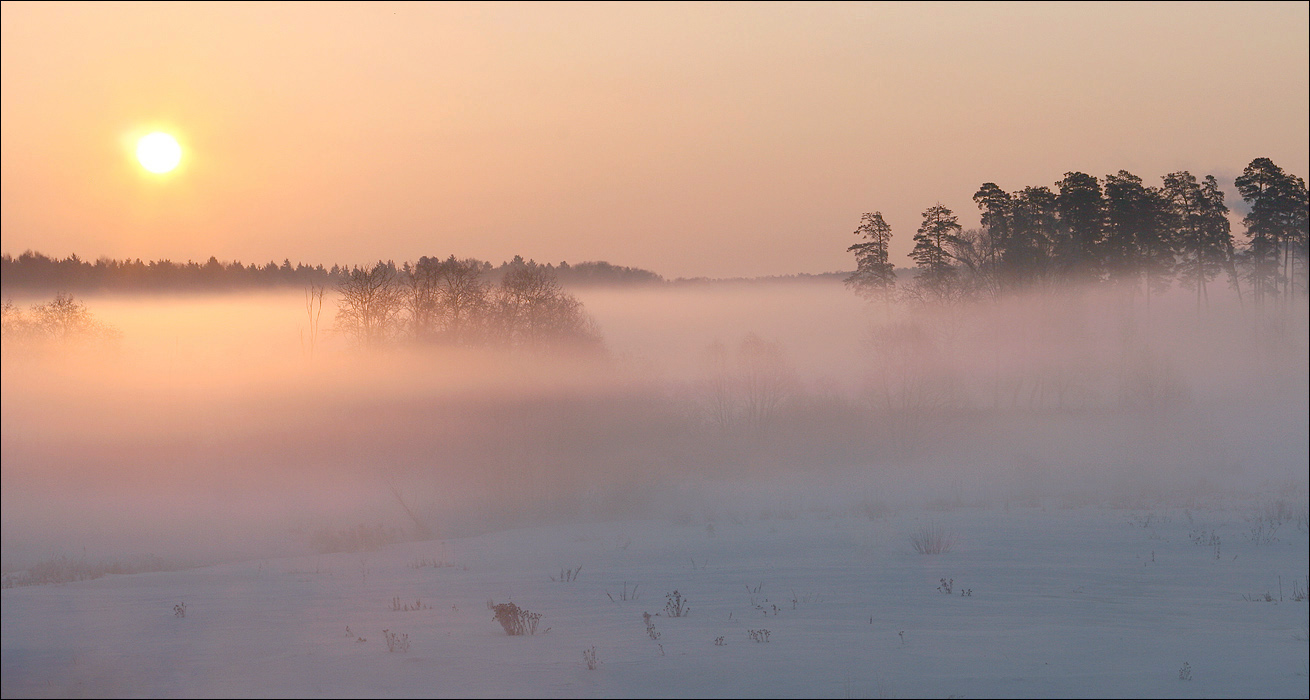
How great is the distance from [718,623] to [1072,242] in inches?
2197

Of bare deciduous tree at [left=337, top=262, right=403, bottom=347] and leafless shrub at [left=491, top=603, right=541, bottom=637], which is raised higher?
bare deciduous tree at [left=337, top=262, right=403, bottom=347]

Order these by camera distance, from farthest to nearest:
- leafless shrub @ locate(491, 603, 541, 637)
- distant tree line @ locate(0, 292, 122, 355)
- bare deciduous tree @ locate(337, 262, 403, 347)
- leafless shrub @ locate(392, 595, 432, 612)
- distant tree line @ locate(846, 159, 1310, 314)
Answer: distant tree line @ locate(846, 159, 1310, 314), bare deciduous tree @ locate(337, 262, 403, 347), distant tree line @ locate(0, 292, 122, 355), leafless shrub @ locate(392, 595, 432, 612), leafless shrub @ locate(491, 603, 541, 637)

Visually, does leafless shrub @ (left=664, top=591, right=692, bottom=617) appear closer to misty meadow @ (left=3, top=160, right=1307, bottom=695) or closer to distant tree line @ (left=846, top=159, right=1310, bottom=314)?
misty meadow @ (left=3, top=160, right=1307, bottom=695)

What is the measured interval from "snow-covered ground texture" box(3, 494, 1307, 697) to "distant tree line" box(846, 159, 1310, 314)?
128ft

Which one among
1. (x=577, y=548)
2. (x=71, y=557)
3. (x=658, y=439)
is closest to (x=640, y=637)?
(x=577, y=548)

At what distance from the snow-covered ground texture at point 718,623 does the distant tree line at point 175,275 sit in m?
5.18

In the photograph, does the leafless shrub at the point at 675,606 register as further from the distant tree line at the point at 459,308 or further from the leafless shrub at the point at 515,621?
the distant tree line at the point at 459,308

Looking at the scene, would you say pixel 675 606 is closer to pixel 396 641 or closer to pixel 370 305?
pixel 396 641

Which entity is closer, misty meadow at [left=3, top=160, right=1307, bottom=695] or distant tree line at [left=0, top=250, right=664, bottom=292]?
distant tree line at [left=0, top=250, right=664, bottom=292]

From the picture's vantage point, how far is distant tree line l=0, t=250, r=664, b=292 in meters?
16.2

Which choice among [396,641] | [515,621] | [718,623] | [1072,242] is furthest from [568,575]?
[1072,242]

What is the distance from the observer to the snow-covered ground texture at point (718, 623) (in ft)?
34.5

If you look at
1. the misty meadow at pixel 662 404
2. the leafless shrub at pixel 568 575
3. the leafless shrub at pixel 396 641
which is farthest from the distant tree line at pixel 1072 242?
the leafless shrub at pixel 396 641

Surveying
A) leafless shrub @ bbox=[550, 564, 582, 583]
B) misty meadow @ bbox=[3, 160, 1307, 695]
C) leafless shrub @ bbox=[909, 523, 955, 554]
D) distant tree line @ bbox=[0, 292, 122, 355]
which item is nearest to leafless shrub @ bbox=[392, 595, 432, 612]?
misty meadow @ bbox=[3, 160, 1307, 695]
